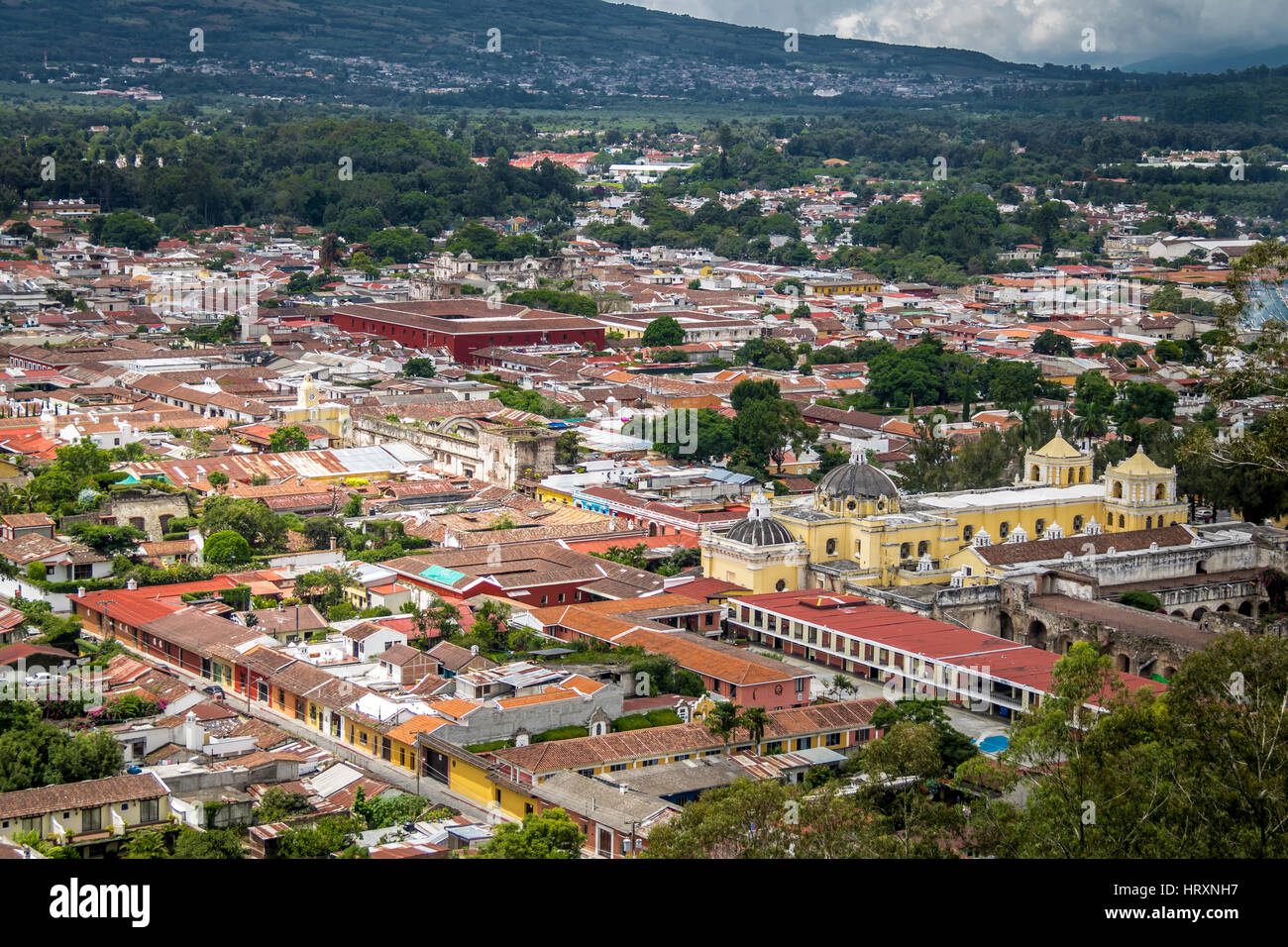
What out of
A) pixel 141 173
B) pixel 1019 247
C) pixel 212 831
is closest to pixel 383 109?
pixel 141 173

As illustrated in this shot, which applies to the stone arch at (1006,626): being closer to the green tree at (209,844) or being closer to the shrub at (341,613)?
the shrub at (341,613)

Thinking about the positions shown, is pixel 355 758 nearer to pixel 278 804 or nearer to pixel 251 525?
pixel 278 804

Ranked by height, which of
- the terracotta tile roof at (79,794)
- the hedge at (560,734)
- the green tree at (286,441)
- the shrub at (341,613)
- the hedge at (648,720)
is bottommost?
the hedge at (648,720)

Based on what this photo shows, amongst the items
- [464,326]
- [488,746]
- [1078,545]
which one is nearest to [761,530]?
[1078,545]

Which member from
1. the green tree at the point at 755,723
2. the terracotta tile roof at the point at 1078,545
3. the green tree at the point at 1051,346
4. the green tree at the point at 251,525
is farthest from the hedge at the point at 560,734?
the green tree at the point at 1051,346

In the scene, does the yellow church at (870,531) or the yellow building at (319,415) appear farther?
the yellow building at (319,415)

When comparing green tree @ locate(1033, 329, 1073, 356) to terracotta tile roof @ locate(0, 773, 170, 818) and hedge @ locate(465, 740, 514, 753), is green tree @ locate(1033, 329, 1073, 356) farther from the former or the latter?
terracotta tile roof @ locate(0, 773, 170, 818)
